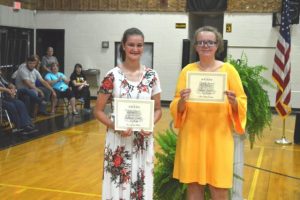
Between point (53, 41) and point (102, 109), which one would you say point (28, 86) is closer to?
point (53, 41)

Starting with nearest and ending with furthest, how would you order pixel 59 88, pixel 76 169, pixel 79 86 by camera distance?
pixel 76 169, pixel 59 88, pixel 79 86

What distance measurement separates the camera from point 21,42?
14.4 metres

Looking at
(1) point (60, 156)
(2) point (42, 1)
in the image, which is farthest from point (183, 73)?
(2) point (42, 1)

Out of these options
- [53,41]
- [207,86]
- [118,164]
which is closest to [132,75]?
[207,86]

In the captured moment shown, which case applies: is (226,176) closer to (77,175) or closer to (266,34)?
(77,175)

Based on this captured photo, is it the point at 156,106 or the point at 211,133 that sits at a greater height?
the point at 156,106

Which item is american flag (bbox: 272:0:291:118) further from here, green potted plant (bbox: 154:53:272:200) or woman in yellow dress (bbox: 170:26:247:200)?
woman in yellow dress (bbox: 170:26:247:200)

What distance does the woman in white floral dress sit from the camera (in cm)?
312

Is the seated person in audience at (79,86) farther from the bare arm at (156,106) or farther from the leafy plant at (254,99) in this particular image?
the bare arm at (156,106)

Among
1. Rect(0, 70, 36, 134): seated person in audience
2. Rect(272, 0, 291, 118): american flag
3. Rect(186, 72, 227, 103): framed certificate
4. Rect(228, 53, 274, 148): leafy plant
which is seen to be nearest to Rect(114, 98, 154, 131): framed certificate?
Rect(186, 72, 227, 103): framed certificate

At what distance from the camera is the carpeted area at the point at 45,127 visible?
8302mm

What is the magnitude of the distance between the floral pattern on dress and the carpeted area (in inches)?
198

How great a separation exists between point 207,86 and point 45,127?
740cm

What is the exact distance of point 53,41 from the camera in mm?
15648
